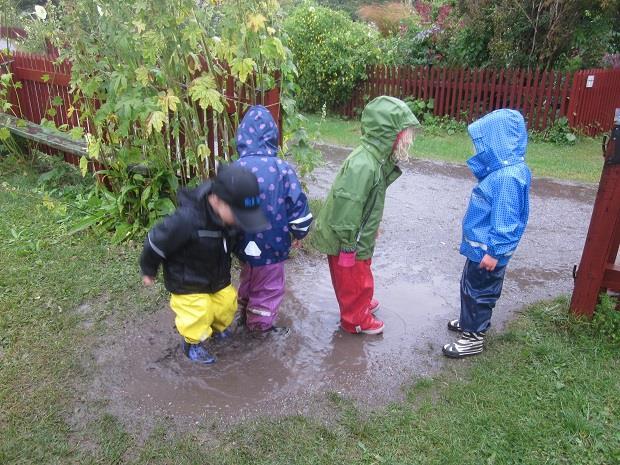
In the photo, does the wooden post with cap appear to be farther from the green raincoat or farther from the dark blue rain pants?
the green raincoat

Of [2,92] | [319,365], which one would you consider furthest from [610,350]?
[2,92]

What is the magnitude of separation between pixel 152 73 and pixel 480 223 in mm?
2808

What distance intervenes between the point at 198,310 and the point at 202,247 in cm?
41

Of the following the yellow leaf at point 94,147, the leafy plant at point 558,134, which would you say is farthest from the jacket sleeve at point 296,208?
the leafy plant at point 558,134

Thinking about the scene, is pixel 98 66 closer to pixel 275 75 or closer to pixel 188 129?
pixel 188 129

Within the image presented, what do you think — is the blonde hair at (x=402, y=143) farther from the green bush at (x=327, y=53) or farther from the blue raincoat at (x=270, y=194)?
the green bush at (x=327, y=53)

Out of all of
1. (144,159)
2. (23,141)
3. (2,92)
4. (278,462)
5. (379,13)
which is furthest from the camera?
(379,13)

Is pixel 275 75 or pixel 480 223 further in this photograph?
pixel 275 75

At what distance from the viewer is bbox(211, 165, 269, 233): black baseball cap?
9.17ft

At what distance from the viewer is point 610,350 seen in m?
3.40

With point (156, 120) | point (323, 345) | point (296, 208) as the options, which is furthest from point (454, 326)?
point (156, 120)

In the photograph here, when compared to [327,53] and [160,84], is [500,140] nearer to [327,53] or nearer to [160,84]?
[160,84]

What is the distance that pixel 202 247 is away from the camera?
A: 3062mm

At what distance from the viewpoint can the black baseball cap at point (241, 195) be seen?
2795 mm
